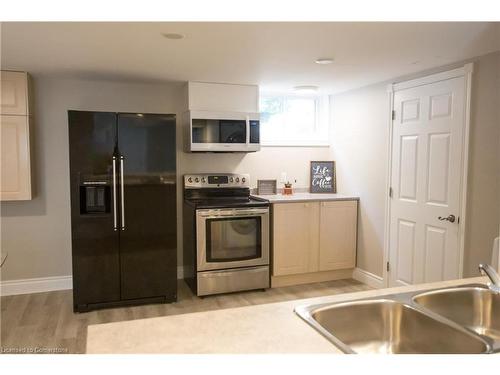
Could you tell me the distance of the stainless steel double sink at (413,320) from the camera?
4.37ft

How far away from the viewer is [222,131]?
410 cm

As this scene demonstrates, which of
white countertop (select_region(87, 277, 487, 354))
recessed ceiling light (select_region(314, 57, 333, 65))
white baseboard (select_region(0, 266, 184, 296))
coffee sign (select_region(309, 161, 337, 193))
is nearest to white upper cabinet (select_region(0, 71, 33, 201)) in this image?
white baseboard (select_region(0, 266, 184, 296))

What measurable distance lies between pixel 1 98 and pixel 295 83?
2.76 metres

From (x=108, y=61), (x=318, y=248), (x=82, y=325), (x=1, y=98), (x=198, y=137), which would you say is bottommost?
(x=82, y=325)

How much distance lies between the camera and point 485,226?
9.78 feet

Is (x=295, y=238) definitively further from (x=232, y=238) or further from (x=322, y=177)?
(x=322, y=177)

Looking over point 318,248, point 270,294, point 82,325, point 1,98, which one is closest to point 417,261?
point 318,248

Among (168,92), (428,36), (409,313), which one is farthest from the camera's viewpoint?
(168,92)

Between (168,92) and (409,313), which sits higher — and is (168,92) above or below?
above

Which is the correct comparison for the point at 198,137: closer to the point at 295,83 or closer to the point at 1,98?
the point at 295,83

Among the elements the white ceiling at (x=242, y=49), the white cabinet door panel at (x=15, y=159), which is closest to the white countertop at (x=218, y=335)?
the white ceiling at (x=242, y=49)

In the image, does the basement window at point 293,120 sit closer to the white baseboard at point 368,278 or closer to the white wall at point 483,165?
the white baseboard at point 368,278

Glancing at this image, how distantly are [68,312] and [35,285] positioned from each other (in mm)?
745

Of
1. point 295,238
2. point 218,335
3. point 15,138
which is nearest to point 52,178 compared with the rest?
point 15,138
